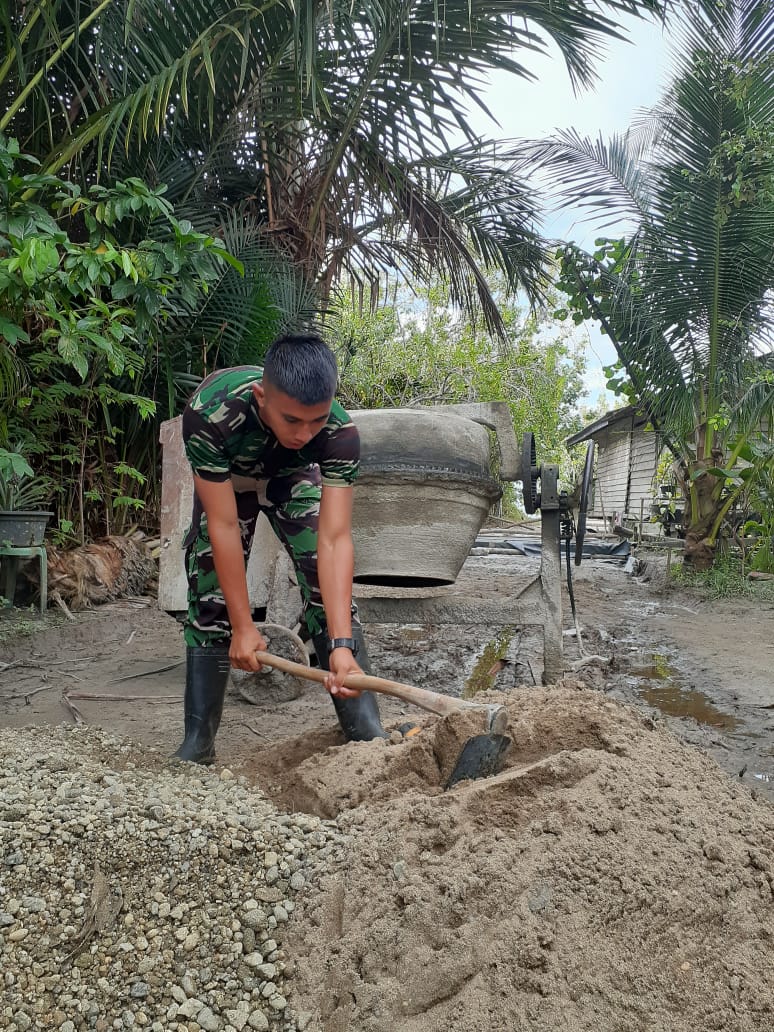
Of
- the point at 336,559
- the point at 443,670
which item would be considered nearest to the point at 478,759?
the point at 336,559

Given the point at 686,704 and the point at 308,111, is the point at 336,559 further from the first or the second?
the point at 308,111

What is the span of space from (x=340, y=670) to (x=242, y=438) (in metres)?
0.76

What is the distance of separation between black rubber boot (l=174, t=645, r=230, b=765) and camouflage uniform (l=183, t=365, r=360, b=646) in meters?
0.05

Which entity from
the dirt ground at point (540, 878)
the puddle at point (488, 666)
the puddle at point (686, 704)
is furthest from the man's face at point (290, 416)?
the puddle at point (686, 704)

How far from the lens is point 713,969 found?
1319 millimetres

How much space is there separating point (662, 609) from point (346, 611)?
5.40m

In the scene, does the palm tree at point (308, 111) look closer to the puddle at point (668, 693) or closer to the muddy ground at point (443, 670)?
the muddy ground at point (443, 670)

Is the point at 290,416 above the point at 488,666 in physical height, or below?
above

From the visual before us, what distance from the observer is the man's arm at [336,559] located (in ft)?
7.40

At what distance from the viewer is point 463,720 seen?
2117 millimetres

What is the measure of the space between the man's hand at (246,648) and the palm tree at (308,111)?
350cm

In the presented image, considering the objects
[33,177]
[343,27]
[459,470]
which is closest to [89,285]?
[33,177]

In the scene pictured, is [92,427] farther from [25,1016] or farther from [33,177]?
[25,1016]

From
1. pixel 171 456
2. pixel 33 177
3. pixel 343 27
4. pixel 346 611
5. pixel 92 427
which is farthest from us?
pixel 92 427
